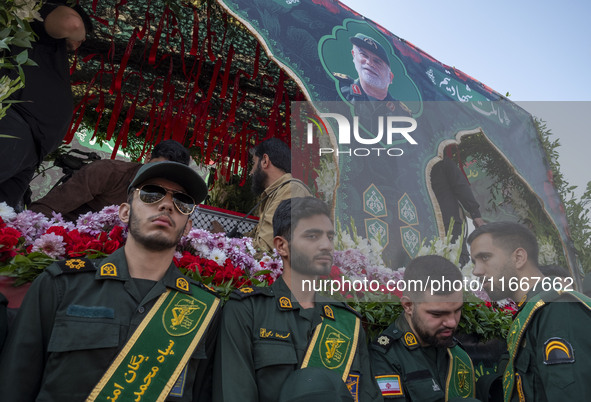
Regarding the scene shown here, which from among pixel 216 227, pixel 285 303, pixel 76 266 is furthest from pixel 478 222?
pixel 216 227

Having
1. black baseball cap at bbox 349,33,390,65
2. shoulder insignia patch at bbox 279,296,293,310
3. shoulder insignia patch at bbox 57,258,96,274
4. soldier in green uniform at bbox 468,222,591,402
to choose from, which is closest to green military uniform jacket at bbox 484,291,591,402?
soldier in green uniform at bbox 468,222,591,402

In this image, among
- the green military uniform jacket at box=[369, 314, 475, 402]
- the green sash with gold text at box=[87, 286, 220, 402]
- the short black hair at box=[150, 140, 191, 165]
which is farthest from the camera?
the short black hair at box=[150, 140, 191, 165]

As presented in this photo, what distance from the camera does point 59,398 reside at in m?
1.89

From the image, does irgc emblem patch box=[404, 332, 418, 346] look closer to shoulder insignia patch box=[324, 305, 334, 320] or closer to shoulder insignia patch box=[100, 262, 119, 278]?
shoulder insignia patch box=[324, 305, 334, 320]

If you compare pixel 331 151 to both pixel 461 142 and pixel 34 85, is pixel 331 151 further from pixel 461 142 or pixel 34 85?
pixel 34 85

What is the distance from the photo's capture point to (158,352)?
83.7 inches

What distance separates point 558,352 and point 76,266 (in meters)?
2.35

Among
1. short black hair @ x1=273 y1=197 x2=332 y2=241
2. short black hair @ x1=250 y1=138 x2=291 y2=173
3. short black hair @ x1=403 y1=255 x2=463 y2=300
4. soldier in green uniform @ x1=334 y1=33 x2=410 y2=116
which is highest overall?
soldier in green uniform @ x1=334 y1=33 x2=410 y2=116

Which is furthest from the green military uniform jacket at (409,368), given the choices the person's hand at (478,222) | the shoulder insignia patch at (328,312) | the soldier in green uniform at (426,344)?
the person's hand at (478,222)

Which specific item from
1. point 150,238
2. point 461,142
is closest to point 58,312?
point 150,238

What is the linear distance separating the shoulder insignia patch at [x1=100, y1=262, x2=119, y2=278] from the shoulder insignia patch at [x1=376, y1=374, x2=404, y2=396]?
1.58 m

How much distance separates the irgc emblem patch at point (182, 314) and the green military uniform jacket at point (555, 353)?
5.65ft

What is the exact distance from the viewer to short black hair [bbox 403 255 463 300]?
3.02 meters

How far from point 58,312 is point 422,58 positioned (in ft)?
17.2
